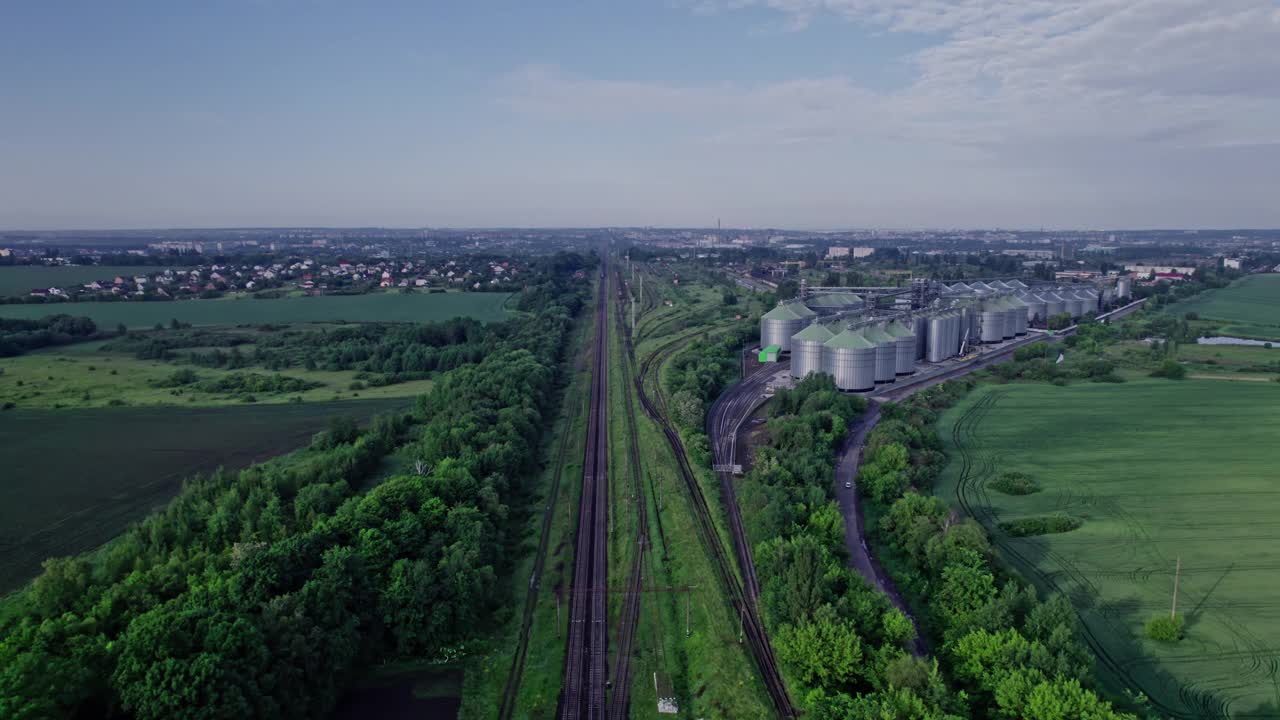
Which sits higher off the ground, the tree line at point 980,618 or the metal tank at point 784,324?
the metal tank at point 784,324

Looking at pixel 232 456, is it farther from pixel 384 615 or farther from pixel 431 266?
pixel 431 266

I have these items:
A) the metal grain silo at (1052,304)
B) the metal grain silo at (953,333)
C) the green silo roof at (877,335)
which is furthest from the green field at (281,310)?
the metal grain silo at (1052,304)

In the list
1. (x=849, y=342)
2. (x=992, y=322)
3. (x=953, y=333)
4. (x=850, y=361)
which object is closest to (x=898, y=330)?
(x=849, y=342)

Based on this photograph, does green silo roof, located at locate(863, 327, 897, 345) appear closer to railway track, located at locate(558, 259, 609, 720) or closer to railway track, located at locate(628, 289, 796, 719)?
railway track, located at locate(628, 289, 796, 719)

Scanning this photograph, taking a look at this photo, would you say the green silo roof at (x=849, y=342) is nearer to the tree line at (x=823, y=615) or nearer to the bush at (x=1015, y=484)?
the bush at (x=1015, y=484)

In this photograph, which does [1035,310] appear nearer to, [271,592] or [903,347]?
[903,347]
